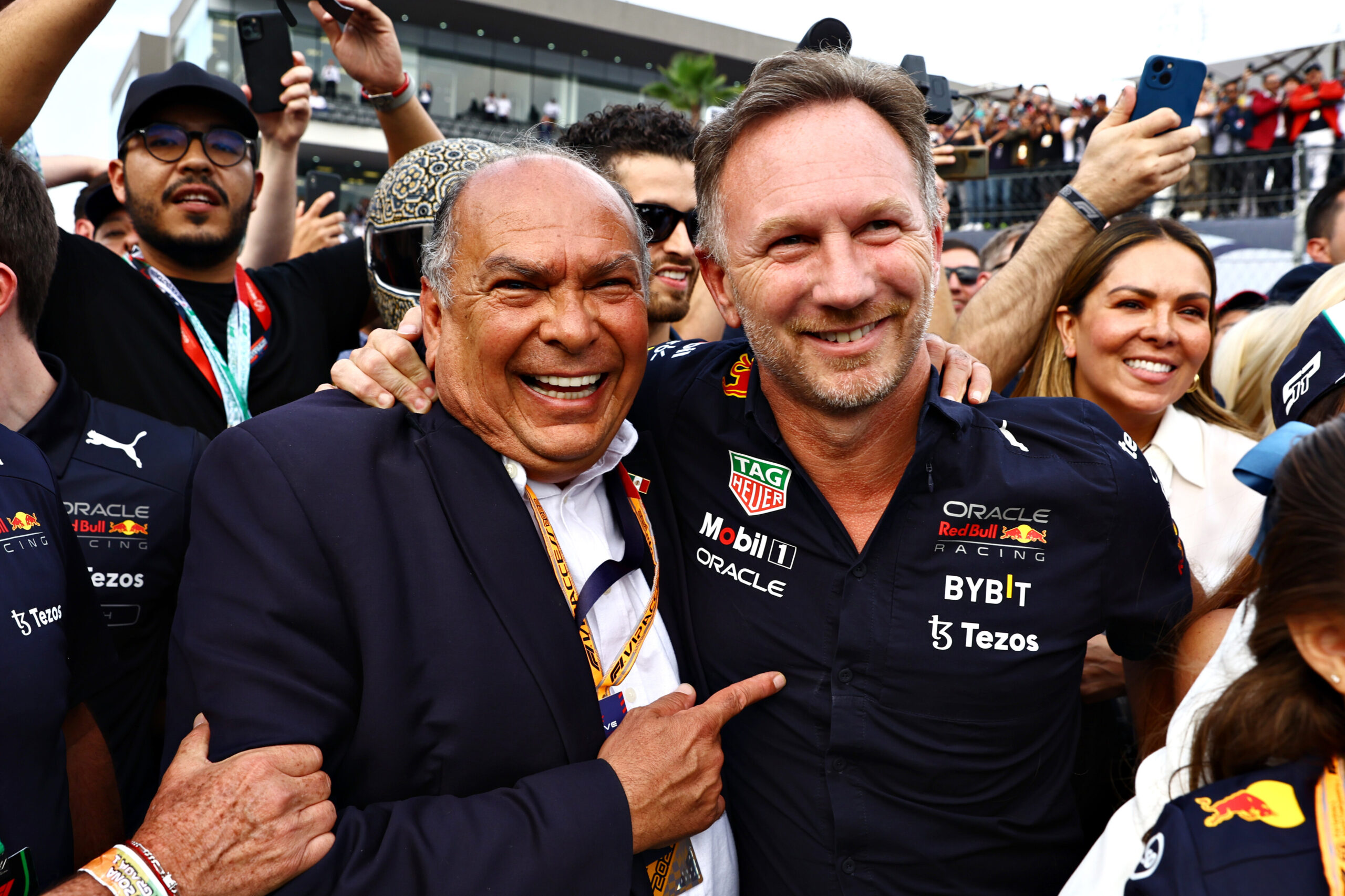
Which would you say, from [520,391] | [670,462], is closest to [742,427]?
[670,462]

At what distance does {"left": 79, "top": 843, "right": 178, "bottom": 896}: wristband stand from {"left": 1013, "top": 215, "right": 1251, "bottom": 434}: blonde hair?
3.02m

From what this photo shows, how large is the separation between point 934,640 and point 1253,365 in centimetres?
261

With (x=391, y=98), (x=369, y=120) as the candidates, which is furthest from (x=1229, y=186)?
(x=369, y=120)

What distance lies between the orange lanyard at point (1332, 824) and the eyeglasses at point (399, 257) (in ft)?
7.66

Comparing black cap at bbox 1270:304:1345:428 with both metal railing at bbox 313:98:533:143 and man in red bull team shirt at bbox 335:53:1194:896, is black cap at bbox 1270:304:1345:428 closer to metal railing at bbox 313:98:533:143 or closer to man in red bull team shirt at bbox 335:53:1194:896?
man in red bull team shirt at bbox 335:53:1194:896

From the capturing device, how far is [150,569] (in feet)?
7.73

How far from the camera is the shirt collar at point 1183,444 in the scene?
10.6ft

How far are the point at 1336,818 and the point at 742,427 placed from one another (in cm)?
144

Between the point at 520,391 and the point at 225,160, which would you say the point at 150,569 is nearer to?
the point at 520,391

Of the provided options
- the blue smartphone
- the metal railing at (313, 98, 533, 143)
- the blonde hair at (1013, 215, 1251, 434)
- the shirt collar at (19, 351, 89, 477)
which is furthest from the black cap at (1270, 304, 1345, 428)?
the metal railing at (313, 98, 533, 143)

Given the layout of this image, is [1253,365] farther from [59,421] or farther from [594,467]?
[59,421]

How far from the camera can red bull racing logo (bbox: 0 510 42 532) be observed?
1903 mm

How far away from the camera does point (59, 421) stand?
234 centimetres

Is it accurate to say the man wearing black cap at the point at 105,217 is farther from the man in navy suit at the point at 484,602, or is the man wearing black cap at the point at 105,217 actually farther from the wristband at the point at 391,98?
the man in navy suit at the point at 484,602
